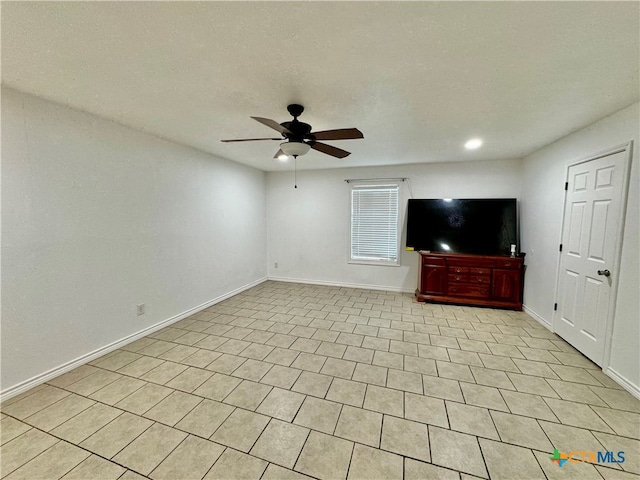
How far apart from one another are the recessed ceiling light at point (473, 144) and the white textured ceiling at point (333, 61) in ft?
1.67

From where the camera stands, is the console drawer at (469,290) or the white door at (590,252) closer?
the white door at (590,252)

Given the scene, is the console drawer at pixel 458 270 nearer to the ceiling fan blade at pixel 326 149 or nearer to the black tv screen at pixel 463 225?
the black tv screen at pixel 463 225

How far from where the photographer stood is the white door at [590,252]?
227 centimetres

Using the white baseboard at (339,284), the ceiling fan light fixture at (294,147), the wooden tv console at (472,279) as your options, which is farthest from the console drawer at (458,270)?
the ceiling fan light fixture at (294,147)

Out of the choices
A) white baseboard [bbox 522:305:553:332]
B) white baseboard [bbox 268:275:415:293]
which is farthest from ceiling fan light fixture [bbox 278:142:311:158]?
white baseboard [bbox 522:305:553:332]

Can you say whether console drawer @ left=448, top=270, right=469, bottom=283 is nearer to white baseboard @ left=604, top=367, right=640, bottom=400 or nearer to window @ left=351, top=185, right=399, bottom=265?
window @ left=351, top=185, right=399, bottom=265

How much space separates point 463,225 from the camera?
4160 mm

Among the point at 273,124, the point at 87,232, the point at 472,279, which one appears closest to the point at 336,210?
the point at 472,279

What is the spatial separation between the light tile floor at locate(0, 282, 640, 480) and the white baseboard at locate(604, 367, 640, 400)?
0.14 ft

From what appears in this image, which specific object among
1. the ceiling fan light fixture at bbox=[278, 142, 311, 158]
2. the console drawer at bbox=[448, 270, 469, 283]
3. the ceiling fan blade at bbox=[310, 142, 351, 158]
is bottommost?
the console drawer at bbox=[448, 270, 469, 283]

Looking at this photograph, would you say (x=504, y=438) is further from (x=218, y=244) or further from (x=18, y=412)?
(x=218, y=244)

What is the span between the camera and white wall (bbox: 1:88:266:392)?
200cm

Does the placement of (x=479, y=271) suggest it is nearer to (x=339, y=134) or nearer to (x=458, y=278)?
(x=458, y=278)

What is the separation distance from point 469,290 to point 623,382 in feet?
6.34
